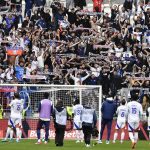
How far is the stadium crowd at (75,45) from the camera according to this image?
45.4 m

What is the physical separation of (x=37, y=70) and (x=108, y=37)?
19.7ft

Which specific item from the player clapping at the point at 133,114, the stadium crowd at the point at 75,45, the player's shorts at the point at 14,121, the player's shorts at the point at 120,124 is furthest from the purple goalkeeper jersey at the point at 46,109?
the stadium crowd at the point at 75,45

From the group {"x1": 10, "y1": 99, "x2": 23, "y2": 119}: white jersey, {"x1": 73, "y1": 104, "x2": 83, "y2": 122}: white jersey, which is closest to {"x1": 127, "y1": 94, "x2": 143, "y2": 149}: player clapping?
{"x1": 73, "y1": 104, "x2": 83, "y2": 122}: white jersey

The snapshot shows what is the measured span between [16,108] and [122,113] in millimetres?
5150

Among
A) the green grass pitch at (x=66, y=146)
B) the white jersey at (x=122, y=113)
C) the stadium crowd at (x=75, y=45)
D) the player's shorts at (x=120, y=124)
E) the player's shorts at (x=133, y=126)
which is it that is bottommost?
the green grass pitch at (x=66, y=146)

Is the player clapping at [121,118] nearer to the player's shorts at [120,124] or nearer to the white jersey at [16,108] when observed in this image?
the player's shorts at [120,124]

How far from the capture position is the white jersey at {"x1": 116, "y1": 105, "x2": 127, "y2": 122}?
1602 inches

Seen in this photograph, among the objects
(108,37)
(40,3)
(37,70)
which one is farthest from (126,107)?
(40,3)

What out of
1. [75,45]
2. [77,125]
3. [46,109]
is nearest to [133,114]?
[46,109]

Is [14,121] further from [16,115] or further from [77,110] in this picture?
[77,110]

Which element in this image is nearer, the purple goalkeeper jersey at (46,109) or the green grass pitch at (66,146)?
the green grass pitch at (66,146)

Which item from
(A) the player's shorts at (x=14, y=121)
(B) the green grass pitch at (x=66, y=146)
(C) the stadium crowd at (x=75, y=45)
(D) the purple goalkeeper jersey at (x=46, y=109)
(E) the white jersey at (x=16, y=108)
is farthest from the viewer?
(C) the stadium crowd at (x=75, y=45)

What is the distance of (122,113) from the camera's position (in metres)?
40.8

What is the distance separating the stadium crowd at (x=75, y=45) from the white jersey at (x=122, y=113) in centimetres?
379
